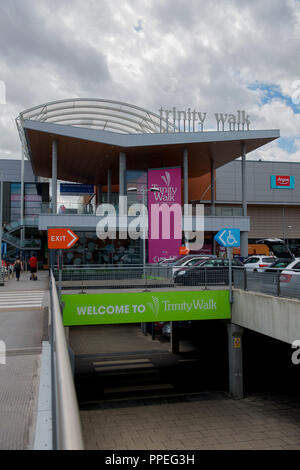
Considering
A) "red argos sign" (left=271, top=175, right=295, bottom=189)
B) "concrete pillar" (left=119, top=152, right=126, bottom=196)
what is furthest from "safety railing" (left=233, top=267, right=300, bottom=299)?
"red argos sign" (left=271, top=175, right=295, bottom=189)

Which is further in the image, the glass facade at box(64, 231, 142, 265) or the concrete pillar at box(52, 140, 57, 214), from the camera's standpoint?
the glass facade at box(64, 231, 142, 265)

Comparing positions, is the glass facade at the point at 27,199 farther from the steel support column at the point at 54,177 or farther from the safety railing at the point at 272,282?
the safety railing at the point at 272,282

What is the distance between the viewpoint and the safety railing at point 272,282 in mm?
15206

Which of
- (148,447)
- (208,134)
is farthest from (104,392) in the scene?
(208,134)

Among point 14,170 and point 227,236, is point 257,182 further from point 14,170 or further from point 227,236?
point 227,236

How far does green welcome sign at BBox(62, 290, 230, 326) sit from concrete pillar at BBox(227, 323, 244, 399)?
33.4 inches

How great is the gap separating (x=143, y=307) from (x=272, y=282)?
234 inches

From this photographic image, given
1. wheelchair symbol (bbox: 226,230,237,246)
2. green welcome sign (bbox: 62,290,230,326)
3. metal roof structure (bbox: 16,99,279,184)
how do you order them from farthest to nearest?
metal roof structure (bbox: 16,99,279,184)
green welcome sign (bbox: 62,290,230,326)
wheelchair symbol (bbox: 226,230,237,246)

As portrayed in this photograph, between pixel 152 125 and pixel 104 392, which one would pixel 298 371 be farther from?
pixel 152 125

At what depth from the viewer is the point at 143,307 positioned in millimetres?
19062

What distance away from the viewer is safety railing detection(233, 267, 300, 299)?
15.2 meters

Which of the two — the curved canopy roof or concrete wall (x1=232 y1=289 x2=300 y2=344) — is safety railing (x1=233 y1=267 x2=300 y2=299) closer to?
concrete wall (x1=232 y1=289 x2=300 y2=344)

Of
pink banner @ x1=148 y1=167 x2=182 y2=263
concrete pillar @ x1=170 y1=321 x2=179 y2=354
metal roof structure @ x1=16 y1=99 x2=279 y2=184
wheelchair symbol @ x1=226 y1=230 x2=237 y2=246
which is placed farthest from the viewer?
pink banner @ x1=148 y1=167 x2=182 y2=263

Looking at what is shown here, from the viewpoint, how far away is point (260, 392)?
21.1 m
